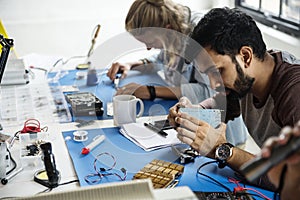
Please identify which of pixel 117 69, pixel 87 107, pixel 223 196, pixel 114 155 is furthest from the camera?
pixel 117 69

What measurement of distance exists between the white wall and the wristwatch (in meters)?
2.81

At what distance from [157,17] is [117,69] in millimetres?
393

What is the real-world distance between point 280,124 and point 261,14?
2.54 meters

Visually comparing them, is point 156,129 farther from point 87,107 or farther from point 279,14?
point 279,14

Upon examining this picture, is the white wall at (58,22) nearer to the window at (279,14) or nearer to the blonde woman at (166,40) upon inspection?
the window at (279,14)

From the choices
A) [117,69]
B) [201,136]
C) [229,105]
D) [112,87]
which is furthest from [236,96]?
Answer: [117,69]

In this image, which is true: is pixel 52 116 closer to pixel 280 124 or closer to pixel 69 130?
pixel 69 130

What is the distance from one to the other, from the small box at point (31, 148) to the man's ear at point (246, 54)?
2.62ft

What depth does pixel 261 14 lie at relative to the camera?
13.2 feet

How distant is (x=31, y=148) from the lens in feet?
5.57

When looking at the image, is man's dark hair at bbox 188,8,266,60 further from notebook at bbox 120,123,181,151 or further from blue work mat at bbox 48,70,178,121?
blue work mat at bbox 48,70,178,121

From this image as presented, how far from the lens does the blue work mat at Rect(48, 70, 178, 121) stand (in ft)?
6.98

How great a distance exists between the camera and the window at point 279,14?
11.7ft

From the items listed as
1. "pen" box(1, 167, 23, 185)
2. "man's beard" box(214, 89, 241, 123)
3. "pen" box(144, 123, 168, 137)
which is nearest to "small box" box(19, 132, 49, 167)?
"pen" box(1, 167, 23, 185)
